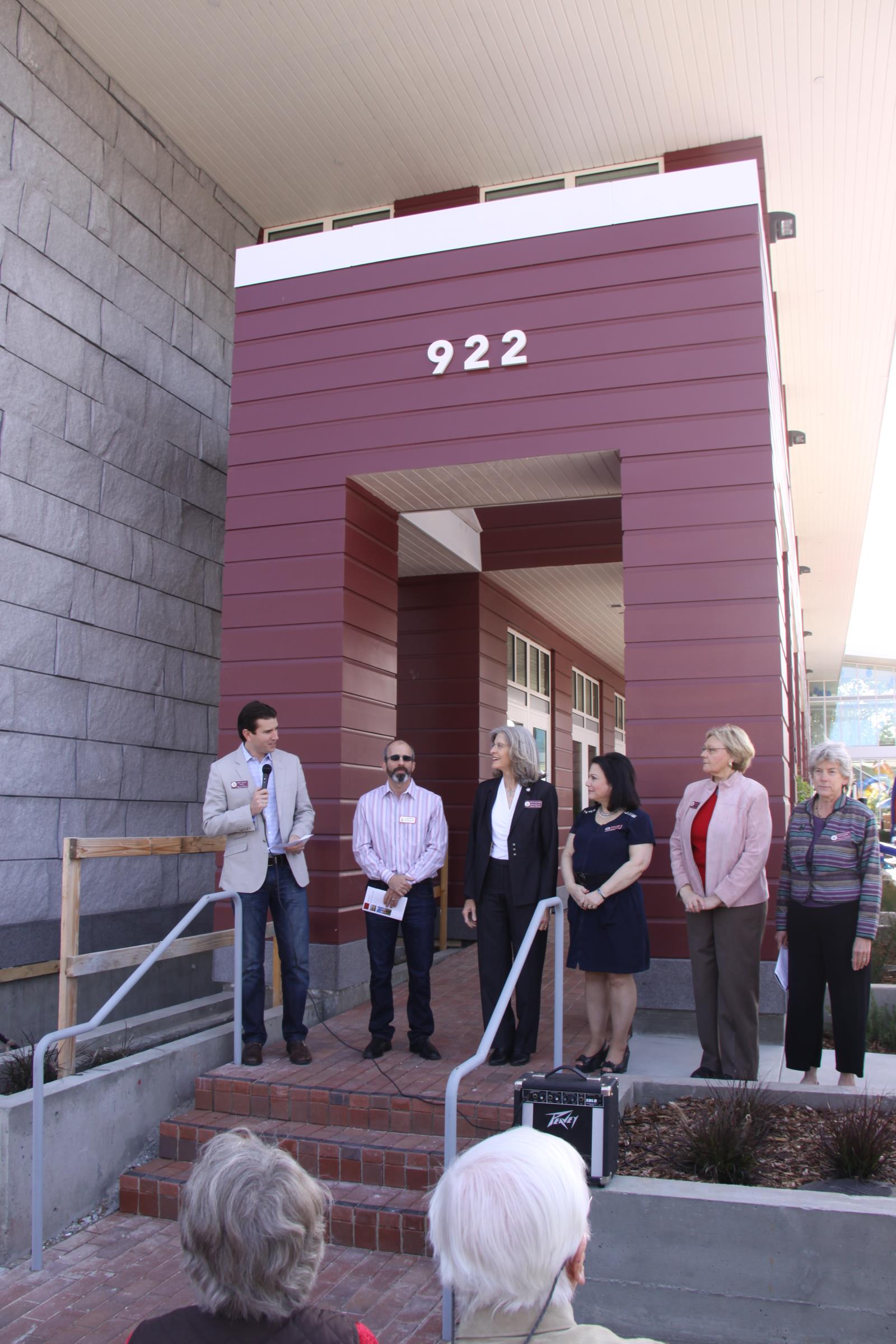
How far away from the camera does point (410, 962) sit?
550cm

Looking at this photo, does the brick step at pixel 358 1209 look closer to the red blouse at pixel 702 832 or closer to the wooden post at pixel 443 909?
the red blouse at pixel 702 832

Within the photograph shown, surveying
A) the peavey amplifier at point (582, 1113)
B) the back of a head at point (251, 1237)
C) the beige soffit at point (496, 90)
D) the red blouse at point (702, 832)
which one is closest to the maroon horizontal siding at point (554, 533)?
the beige soffit at point (496, 90)

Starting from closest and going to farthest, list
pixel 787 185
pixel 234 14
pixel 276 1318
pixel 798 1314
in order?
pixel 276 1318, pixel 798 1314, pixel 234 14, pixel 787 185

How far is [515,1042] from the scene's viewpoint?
5.16 m

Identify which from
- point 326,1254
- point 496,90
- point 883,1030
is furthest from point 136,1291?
point 496,90

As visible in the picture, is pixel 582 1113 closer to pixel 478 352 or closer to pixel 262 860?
pixel 262 860

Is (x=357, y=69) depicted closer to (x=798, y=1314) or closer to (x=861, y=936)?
(x=861, y=936)

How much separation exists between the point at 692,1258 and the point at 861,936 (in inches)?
72.4

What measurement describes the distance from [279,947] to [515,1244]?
398 cm

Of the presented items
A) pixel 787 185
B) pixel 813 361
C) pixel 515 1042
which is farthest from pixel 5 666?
pixel 813 361

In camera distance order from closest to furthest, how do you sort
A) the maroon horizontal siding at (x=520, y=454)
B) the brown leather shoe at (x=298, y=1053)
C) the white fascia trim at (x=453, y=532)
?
the brown leather shoe at (x=298, y=1053), the maroon horizontal siding at (x=520, y=454), the white fascia trim at (x=453, y=532)

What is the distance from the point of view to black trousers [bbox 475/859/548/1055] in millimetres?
5137

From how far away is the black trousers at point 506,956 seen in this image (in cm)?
514

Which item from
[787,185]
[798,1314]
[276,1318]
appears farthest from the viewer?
[787,185]
